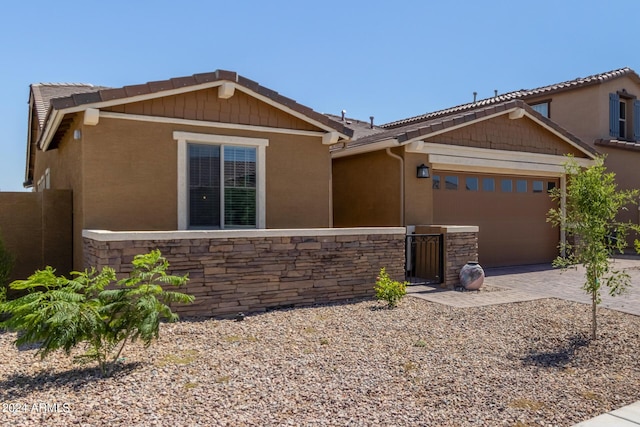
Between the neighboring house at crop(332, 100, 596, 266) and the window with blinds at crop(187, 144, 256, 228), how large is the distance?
355 cm

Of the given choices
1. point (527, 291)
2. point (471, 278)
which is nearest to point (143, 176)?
point (471, 278)

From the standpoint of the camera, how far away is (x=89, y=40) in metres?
11.2

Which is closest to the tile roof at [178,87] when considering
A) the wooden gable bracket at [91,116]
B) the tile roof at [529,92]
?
the wooden gable bracket at [91,116]

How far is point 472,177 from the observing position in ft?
41.0

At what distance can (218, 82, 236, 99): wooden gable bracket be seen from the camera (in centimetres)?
888

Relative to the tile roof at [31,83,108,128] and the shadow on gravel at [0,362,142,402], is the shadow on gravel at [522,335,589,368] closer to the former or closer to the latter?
the shadow on gravel at [0,362,142,402]

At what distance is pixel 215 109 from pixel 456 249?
5676 mm

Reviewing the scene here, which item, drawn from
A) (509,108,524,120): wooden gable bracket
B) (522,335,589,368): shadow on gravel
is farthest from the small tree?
(509,108,524,120): wooden gable bracket

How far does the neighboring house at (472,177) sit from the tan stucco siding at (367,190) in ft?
0.08

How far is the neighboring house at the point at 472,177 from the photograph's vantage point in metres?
11.3

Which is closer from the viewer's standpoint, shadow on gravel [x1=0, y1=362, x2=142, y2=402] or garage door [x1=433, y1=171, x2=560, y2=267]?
shadow on gravel [x1=0, y1=362, x2=142, y2=402]

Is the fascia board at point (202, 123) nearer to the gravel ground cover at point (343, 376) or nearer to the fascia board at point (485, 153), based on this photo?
the fascia board at point (485, 153)

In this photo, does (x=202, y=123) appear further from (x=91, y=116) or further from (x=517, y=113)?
(x=517, y=113)

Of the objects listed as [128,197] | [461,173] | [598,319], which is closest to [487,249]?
[461,173]
